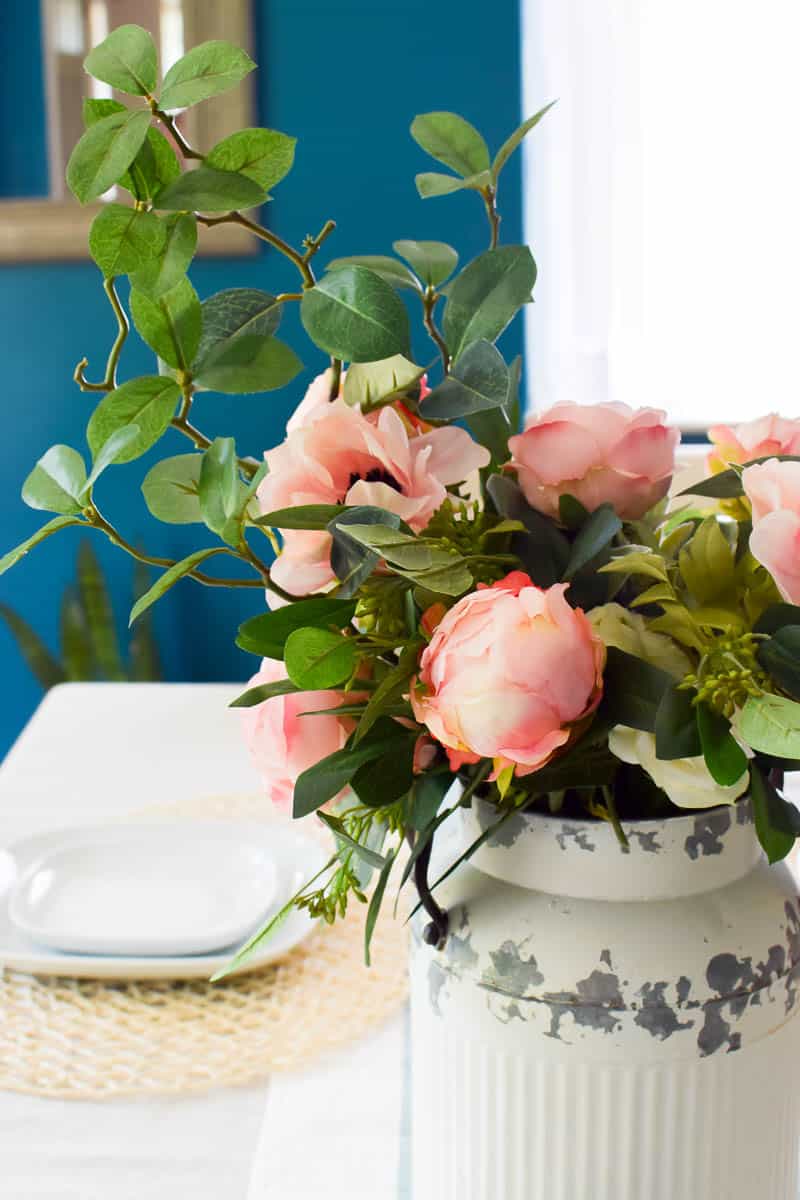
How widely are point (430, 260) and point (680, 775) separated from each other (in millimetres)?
223

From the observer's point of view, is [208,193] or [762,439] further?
[762,439]

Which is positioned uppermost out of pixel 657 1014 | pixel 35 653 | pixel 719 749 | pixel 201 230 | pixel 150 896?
pixel 201 230

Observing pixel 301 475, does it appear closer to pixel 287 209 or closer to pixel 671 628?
pixel 671 628

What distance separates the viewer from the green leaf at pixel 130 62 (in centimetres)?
42

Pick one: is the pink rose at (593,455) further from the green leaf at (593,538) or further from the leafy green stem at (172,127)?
the leafy green stem at (172,127)

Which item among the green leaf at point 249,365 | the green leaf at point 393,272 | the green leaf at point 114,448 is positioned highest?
the green leaf at point 393,272

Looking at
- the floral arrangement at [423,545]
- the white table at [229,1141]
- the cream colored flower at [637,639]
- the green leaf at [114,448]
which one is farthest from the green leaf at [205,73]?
the white table at [229,1141]

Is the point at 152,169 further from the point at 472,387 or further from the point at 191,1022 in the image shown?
the point at 191,1022

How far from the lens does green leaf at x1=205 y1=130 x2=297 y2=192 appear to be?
1.45 ft

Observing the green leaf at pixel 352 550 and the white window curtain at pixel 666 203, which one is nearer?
the green leaf at pixel 352 550

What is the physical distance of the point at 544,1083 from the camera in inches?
18.7

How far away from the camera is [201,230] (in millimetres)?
2418

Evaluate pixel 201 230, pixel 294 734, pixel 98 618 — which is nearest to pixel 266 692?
pixel 294 734

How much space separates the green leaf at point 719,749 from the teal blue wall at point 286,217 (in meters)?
2.18
